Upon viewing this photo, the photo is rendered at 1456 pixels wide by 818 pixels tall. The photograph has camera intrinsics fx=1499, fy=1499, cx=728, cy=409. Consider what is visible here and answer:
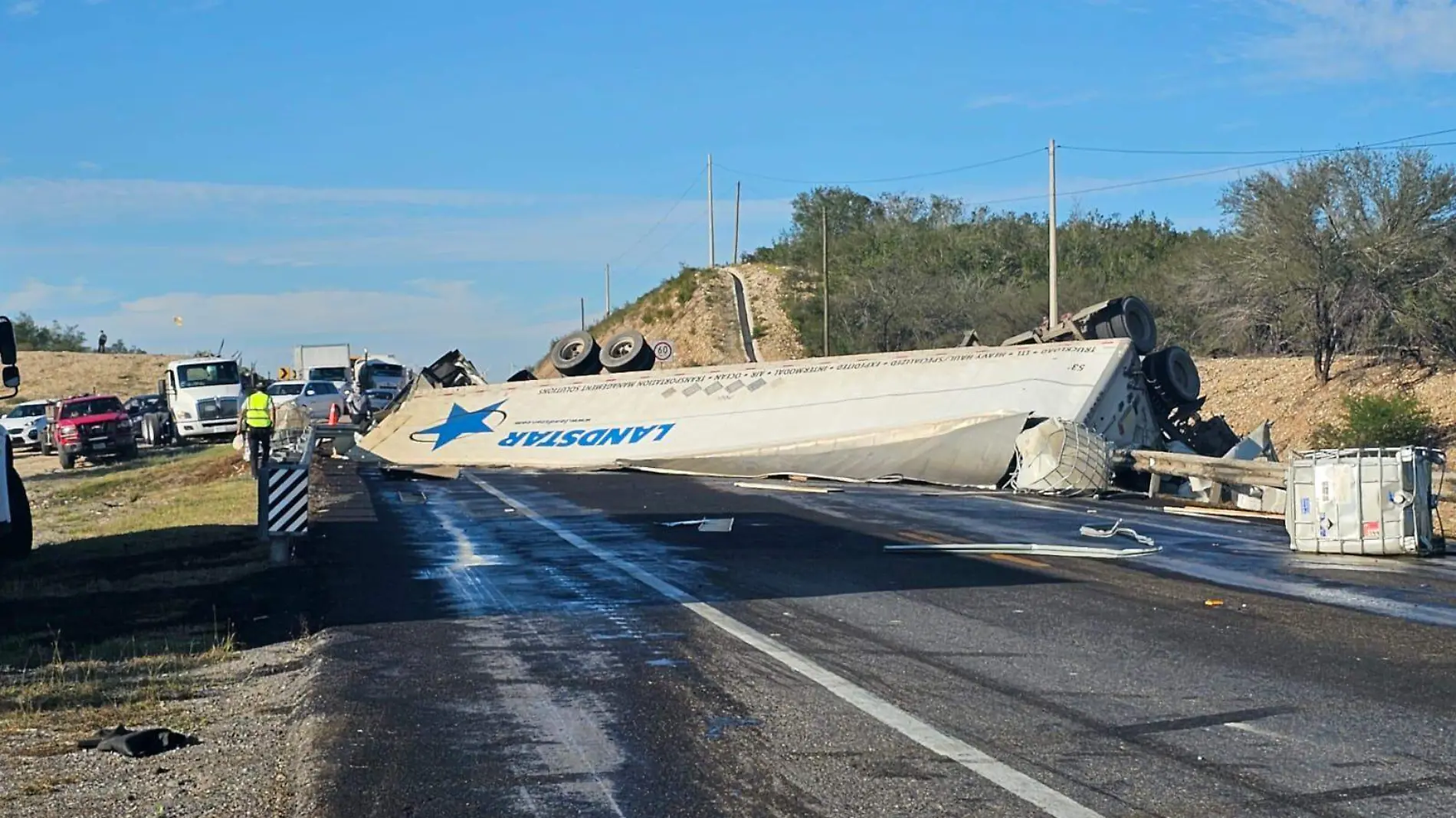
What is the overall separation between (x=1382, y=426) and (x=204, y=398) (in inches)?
1303

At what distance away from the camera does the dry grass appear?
288 ft

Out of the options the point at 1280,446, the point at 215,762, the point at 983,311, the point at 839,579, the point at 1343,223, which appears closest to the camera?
the point at 215,762

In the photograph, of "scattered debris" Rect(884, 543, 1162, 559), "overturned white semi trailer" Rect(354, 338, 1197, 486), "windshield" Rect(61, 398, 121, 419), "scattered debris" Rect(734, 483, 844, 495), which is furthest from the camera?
"windshield" Rect(61, 398, 121, 419)

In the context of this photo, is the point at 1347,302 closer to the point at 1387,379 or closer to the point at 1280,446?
the point at 1387,379

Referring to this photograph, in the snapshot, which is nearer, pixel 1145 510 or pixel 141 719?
pixel 141 719

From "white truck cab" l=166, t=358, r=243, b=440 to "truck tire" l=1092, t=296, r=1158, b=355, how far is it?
28.0 meters

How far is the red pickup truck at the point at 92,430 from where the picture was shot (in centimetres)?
4059

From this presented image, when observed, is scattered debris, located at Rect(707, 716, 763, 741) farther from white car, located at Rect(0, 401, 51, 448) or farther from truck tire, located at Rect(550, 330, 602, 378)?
white car, located at Rect(0, 401, 51, 448)

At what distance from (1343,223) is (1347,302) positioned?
2604 mm

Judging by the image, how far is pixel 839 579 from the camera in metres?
12.0

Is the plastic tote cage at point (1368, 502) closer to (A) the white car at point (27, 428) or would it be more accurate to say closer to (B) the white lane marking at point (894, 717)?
(B) the white lane marking at point (894, 717)

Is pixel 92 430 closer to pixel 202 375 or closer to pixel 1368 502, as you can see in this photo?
pixel 202 375

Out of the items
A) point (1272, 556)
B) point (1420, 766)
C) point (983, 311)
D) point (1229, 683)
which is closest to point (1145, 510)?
point (1272, 556)

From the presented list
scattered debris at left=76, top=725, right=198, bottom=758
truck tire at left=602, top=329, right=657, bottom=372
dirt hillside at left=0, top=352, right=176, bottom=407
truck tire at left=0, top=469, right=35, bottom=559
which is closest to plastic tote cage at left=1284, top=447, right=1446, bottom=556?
scattered debris at left=76, top=725, right=198, bottom=758
